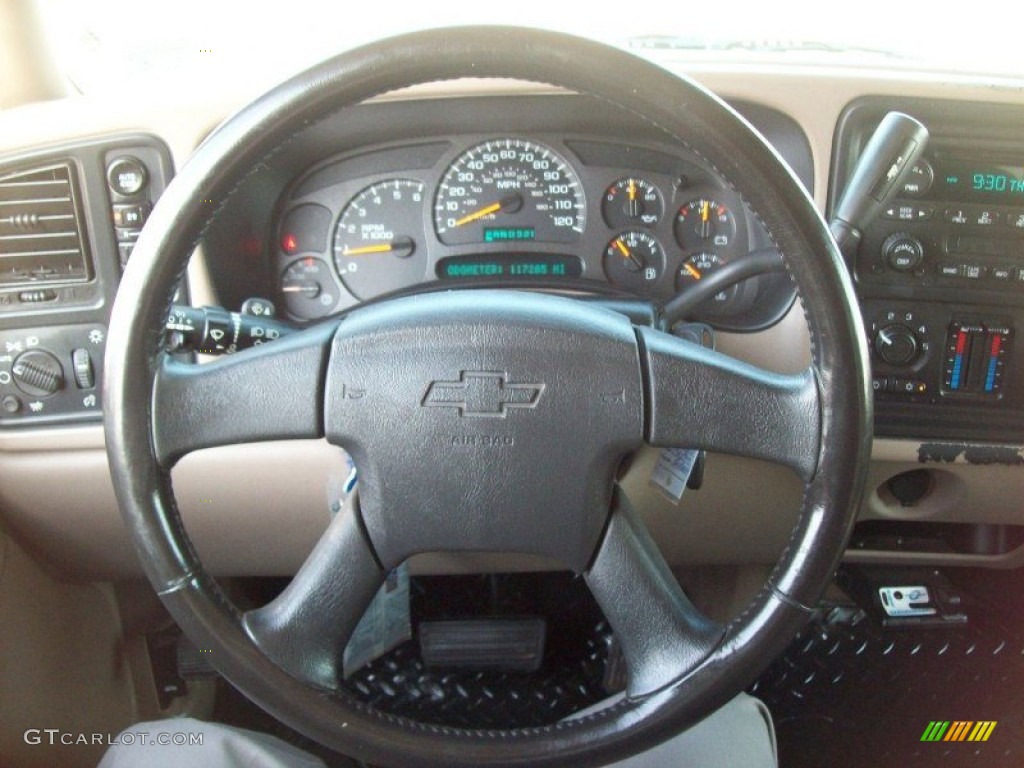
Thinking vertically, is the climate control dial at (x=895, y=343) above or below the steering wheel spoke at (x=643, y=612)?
above

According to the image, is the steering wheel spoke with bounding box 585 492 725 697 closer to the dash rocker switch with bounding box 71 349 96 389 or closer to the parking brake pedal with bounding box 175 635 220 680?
the dash rocker switch with bounding box 71 349 96 389

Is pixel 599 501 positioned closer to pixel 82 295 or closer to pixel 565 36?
pixel 565 36

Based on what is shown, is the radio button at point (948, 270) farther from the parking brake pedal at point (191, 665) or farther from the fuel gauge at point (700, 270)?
the parking brake pedal at point (191, 665)

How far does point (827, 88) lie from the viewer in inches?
47.7

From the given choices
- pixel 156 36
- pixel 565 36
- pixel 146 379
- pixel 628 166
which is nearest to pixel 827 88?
pixel 628 166

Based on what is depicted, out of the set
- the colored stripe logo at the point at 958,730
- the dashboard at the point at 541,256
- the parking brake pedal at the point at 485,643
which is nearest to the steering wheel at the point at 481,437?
the dashboard at the point at 541,256

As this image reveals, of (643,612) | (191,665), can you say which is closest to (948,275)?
(643,612)

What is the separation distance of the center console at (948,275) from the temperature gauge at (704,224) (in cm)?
16

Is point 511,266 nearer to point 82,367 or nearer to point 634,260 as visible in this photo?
point 634,260

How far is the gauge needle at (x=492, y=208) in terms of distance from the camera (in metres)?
1.33

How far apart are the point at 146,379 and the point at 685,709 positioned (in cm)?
57

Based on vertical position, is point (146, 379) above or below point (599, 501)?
above

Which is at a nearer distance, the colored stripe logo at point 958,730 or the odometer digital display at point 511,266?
the odometer digital display at point 511,266

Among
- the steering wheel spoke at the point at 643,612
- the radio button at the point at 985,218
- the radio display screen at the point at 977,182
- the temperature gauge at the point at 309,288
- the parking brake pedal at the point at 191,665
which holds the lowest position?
the parking brake pedal at the point at 191,665
